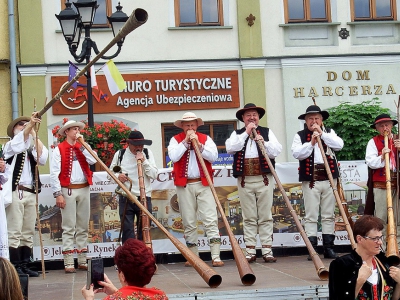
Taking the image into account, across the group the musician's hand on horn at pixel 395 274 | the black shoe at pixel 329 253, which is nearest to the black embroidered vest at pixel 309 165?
the black shoe at pixel 329 253

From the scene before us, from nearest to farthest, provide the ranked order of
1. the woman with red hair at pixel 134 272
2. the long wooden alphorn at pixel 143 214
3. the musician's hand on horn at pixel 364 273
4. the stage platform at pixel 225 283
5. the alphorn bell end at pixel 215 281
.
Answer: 1. the woman with red hair at pixel 134 272
2. the musician's hand on horn at pixel 364 273
3. the stage platform at pixel 225 283
4. the alphorn bell end at pixel 215 281
5. the long wooden alphorn at pixel 143 214

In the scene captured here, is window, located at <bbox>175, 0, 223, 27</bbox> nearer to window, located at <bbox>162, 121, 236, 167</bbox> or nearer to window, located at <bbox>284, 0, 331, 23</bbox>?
window, located at <bbox>284, 0, 331, 23</bbox>

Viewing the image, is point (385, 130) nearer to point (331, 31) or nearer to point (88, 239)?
point (88, 239)

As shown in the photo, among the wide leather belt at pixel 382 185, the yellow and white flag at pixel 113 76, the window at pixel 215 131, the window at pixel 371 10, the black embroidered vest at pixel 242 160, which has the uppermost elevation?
the window at pixel 371 10

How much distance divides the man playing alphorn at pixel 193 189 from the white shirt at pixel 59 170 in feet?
3.28

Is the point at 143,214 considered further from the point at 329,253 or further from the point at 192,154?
the point at 329,253

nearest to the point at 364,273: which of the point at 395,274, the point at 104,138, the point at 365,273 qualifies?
the point at 365,273

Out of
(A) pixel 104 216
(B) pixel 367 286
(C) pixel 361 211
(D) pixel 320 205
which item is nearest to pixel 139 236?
(A) pixel 104 216

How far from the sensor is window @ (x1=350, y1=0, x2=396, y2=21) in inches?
691

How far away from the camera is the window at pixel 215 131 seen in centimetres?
1698

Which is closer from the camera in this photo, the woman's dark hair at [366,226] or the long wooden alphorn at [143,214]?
the woman's dark hair at [366,226]

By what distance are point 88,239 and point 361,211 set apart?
3563mm

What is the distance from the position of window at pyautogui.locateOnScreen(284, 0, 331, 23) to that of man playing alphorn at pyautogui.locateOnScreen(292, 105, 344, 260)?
26.1ft

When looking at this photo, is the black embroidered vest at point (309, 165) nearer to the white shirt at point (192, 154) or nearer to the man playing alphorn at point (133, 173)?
the white shirt at point (192, 154)
